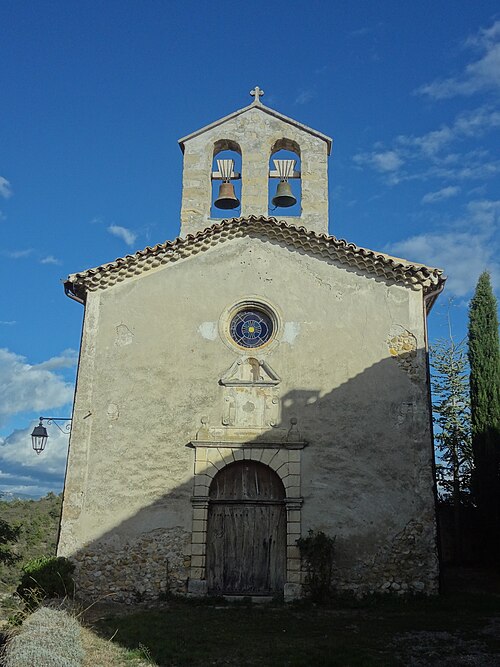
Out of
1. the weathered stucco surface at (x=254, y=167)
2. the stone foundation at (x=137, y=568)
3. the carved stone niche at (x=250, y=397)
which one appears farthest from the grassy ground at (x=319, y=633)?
the weathered stucco surface at (x=254, y=167)

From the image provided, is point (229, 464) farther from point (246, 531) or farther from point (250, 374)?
point (250, 374)

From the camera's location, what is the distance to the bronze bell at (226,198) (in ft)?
46.3

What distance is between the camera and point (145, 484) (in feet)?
38.9

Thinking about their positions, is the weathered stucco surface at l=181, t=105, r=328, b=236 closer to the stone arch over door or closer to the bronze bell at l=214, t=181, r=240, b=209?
the bronze bell at l=214, t=181, r=240, b=209

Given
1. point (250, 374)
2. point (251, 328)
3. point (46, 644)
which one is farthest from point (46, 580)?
point (251, 328)

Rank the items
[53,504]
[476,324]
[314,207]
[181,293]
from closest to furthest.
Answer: [181,293] < [314,207] < [476,324] < [53,504]

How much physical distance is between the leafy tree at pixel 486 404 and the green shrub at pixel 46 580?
31.1 ft

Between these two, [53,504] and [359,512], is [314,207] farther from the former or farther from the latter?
[53,504]

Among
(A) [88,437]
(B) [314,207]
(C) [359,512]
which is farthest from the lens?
(B) [314,207]

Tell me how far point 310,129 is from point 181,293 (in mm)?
4883

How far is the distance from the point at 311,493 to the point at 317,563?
119cm

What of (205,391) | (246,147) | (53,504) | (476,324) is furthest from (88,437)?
(53,504)

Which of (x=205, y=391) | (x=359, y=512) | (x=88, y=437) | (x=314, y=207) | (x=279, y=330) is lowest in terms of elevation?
(x=359, y=512)

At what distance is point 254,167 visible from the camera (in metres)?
14.3
